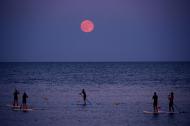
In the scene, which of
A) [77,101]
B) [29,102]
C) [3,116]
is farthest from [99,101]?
[3,116]

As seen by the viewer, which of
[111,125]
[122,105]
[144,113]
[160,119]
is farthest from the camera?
[122,105]

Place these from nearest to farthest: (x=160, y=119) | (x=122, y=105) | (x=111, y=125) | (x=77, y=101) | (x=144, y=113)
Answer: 1. (x=111, y=125)
2. (x=160, y=119)
3. (x=144, y=113)
4. (x=122, y=105)
5. (x=77, y=101)

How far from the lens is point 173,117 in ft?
106

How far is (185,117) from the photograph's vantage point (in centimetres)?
3212

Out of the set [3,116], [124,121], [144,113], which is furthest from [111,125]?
[3,116]

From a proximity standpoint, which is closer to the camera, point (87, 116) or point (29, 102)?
point (87, 116)

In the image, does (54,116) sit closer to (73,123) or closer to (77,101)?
(73,123)

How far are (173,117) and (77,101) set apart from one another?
14.6 meters

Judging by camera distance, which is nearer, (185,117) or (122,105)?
(185,117)

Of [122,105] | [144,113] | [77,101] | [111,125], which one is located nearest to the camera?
[111,125]

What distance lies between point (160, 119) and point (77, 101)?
14774 mm

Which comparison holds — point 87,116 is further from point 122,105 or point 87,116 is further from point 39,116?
point 122,105

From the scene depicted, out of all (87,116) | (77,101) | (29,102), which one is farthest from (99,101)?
(87,116)

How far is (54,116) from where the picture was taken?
106 feet
